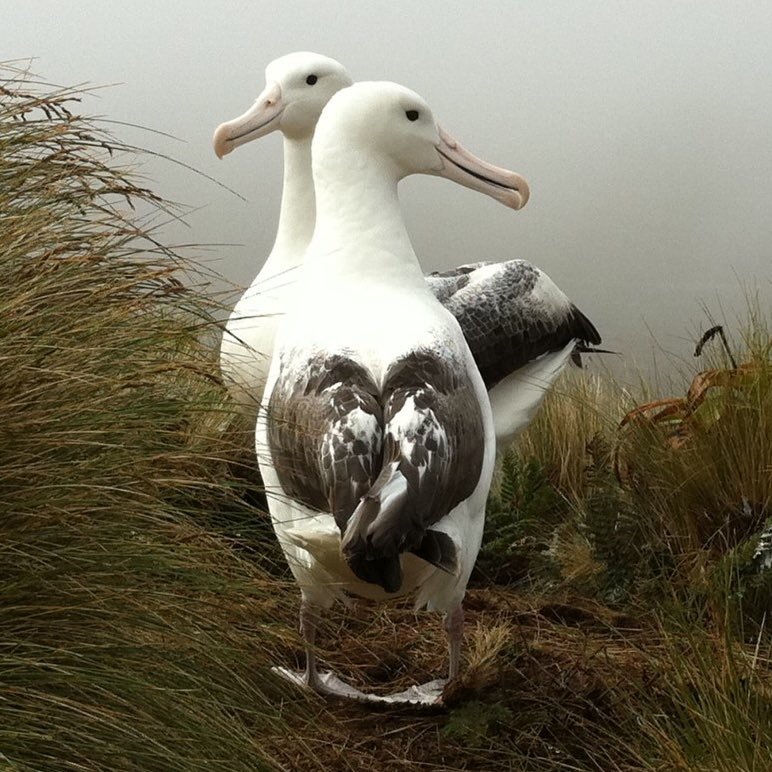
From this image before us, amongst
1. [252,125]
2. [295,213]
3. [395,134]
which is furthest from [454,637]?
[252,125]

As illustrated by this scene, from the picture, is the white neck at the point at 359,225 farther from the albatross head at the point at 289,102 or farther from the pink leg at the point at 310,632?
the albatross head at the point at 289,102

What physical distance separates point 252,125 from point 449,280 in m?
1.06

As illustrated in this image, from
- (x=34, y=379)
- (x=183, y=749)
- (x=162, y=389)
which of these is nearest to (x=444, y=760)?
(x=183, y=749)

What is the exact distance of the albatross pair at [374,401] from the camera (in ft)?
10.5

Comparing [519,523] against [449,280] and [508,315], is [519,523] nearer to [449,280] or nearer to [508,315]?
[508,315]

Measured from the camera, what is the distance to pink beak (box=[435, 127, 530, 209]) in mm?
4621

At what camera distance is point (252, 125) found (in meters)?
5.37

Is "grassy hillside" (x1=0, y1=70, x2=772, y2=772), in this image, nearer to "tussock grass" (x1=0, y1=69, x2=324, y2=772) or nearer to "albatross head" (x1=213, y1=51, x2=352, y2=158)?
"tussock grass" (x1=0, y1=69, x2=324, y2=772)

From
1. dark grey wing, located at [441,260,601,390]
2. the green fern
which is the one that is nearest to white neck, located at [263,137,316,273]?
dark grey wing, located at [441,260,601,390]

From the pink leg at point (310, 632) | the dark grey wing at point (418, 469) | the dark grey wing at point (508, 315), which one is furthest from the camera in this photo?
the dark grey wing at point (508, 315)

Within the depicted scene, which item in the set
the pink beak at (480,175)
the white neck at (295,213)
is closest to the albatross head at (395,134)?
the pink beak at (480,175)

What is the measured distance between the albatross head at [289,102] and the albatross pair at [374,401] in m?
1.00

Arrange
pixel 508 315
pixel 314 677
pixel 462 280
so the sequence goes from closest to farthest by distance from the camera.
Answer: pixel 314 677 < pixel 508 315 < pixel 462 280

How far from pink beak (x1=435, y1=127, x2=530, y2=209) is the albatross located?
2.63 ft
